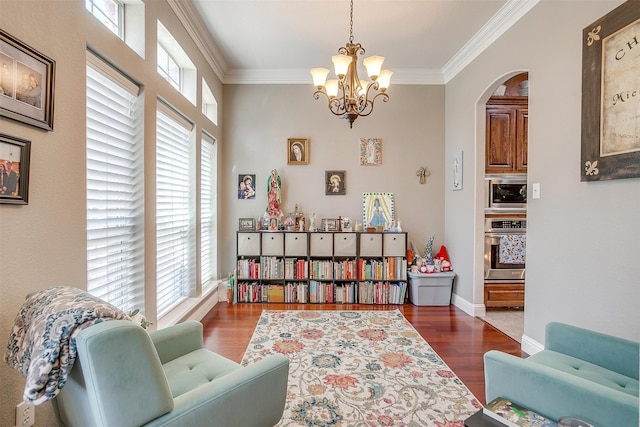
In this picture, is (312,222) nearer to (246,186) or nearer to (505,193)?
(246,186)

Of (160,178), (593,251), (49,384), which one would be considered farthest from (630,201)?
(160,178)

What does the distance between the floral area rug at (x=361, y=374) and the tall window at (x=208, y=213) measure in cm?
111

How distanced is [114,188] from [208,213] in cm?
200

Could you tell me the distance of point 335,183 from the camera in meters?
4.28

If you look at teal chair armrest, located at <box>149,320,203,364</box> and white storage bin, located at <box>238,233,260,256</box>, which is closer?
teal chair armrest, located at <box>149,320,203,364</box>

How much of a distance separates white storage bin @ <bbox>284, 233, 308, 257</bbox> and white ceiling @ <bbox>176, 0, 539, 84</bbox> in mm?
2182

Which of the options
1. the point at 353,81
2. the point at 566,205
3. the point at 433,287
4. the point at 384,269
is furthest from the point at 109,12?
the point at 433,287

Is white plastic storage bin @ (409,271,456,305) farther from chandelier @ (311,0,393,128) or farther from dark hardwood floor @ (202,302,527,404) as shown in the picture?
chandelier @ (311,0,393,128)

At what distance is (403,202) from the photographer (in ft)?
14.1

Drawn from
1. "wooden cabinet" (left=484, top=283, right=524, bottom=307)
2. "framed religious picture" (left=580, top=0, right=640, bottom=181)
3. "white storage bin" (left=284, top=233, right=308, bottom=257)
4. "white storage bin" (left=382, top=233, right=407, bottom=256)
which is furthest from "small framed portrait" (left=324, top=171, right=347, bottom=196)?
"framed religious picture" (left=580, top=0, right=640, bottom=181)

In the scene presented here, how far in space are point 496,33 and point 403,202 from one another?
7.17ft

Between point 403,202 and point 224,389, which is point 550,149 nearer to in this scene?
point 403,202

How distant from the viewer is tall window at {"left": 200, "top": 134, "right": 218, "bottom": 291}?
3779 mm

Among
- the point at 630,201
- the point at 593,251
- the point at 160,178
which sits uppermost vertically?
the point at 160,178
